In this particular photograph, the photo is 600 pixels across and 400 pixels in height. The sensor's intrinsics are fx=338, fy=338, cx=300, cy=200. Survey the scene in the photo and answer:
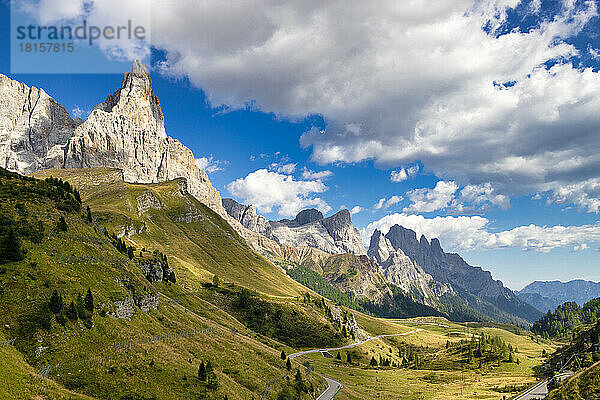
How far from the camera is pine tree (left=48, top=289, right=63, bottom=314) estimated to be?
5447 cm

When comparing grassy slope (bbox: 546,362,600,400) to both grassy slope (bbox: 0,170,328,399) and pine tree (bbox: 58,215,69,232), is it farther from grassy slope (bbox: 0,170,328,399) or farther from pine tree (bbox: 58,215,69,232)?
pine tree (bbox: 58,215,69,232)

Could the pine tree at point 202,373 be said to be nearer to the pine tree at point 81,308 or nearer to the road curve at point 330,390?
the pine tree at point 81,308

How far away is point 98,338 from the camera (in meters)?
57.5

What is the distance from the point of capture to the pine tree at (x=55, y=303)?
54.5 m

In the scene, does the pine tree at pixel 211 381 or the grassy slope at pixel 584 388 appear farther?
the pine tree at pixel 211 381

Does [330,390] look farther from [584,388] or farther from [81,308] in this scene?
[81,308]

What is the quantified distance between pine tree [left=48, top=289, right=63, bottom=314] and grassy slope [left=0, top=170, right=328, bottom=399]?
1804 millimetres

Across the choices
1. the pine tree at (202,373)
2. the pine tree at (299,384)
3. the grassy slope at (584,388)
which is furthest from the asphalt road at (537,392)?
the pine tree at (202,373)

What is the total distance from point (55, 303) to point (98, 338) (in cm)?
906

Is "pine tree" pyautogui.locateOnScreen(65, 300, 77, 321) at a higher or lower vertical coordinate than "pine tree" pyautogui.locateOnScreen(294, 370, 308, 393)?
higher

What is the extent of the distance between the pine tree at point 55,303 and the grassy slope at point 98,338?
5.92 feet

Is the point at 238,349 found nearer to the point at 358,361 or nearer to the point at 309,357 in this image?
the point at 309,357

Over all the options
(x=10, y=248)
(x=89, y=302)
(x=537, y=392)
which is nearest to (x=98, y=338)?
(x=89, y=302)

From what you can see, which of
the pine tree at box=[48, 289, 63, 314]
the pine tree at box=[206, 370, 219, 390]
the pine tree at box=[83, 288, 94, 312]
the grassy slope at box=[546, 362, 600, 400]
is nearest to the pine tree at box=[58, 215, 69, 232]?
the pine tree at box=[83, 288, 94, 312]
